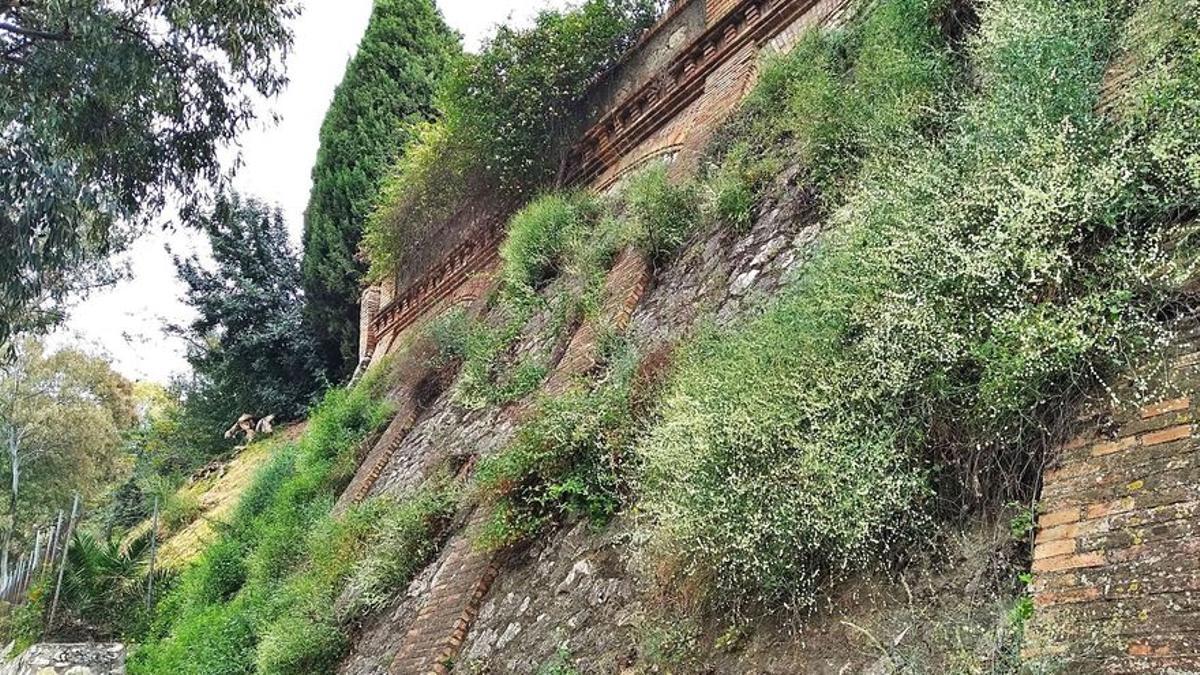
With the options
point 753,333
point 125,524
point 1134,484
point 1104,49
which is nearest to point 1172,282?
point 1134,484

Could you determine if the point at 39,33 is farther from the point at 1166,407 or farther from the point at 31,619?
the point at 1166,407

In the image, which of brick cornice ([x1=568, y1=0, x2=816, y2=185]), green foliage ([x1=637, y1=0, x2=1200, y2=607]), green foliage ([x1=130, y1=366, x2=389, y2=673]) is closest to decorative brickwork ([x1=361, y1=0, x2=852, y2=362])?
brick cornice ([x1=568, y1=0, x2=816, y2=185])

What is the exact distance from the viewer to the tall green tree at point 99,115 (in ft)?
28.2

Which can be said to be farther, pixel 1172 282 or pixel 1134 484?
pixel 1172 282

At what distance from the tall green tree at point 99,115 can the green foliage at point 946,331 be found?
275 inches

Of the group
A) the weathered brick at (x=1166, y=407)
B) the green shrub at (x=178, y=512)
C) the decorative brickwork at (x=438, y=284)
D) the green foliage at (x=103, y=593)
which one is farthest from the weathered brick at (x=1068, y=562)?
the green shrub at (x=178, y=512)

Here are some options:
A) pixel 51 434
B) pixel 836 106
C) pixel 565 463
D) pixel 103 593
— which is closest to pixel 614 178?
pixel 836 106

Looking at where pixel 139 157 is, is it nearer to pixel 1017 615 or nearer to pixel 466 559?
pixel 466 559

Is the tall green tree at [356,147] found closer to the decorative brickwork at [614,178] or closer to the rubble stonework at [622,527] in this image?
the rubble stonework at [622,527]

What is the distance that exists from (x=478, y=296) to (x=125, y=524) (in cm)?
1095

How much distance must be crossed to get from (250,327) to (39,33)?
10.3 metres

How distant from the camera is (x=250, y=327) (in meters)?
18.6

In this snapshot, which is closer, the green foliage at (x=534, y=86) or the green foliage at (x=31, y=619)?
the green foliage at (x=534, y=86)

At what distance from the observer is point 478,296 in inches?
436
